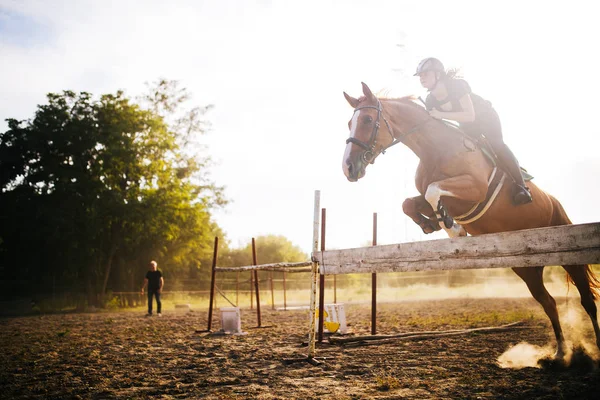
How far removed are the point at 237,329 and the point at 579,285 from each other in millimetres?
6888

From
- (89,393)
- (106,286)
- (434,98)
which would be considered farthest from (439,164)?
(106,286)

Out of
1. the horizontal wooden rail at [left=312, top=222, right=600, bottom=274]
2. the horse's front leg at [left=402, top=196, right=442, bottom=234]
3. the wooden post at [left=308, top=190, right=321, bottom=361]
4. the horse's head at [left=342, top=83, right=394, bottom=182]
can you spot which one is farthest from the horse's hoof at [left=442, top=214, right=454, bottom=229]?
the wooden post at [left=308, top=190, right=321, bottom=361]

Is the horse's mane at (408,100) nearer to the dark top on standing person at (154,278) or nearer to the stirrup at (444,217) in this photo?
the stirrup at (444,217)

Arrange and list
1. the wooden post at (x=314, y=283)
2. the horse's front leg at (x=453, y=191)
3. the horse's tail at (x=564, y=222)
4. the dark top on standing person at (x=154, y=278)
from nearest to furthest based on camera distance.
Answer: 1. the horse's front leg at (x=453, y=191)
2. the horse's tail at (x=564, y=222)
3. the wooden post at (x=314, y=283)
4. the dark top on standing person at (x=154, y=278)

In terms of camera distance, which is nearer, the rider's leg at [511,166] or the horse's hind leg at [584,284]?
the rider's leg at [511,166]

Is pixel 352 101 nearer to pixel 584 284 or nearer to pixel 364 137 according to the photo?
pixel 364 137

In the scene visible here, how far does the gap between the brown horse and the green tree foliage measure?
19895 mm

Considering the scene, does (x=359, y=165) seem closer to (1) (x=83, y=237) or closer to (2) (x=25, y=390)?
(2) (x=25, y=390)

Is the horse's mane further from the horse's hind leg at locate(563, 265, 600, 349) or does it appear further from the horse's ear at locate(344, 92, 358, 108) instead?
the horse's hind leg at locate(563, 265, 600, 349)

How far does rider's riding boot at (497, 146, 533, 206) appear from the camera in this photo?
4.12 m

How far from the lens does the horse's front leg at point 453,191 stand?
3658 millimetres

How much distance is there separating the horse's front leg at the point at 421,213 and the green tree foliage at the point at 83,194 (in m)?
19.9

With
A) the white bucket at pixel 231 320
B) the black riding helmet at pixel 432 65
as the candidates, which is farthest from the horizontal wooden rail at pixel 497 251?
the white bucket at pixel 231 320

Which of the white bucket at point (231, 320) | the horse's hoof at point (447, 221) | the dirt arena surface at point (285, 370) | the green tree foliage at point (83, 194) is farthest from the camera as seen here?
the green tree foliage at point (83, 194)
